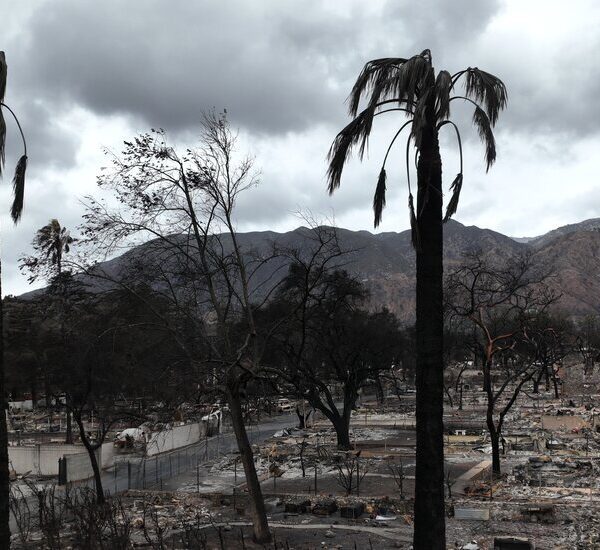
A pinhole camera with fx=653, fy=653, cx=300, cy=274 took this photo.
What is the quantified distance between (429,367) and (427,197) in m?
2.19

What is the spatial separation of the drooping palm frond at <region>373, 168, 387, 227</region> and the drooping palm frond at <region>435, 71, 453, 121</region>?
4.29ft

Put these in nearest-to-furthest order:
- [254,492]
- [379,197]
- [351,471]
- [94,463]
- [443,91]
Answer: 1. [443,91]
2. [379,197]
3. [254,492]
4. [94,463]
5. [351,471]

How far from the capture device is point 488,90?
29.1 feet

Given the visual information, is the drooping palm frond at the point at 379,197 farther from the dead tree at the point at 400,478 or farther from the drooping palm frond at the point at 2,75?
the dead tree at the point at 400,478

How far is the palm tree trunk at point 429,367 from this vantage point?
834 cm

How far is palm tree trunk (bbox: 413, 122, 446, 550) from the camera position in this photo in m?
8.34

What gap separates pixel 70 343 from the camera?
2003 centimetres

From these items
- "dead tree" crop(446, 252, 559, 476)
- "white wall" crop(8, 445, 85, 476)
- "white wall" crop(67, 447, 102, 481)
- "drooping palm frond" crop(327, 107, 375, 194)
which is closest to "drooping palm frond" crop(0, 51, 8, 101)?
"drooping palm frond" crop(327, 107, 375, 194)

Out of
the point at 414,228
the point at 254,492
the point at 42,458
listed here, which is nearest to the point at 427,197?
the point at 414,228

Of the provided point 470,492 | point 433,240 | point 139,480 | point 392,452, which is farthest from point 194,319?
point 392,452

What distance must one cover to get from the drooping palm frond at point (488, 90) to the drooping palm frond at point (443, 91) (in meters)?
0.94

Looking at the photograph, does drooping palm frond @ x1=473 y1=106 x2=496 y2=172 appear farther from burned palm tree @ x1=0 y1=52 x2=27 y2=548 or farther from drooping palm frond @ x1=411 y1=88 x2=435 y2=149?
burned palm tree @ x1=0 y1=52 x2=27 y2=548

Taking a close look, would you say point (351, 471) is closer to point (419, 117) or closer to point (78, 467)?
point (78, 467)

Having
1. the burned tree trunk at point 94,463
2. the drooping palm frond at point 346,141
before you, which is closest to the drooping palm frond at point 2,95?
the drooping palm frond at point 346,141
